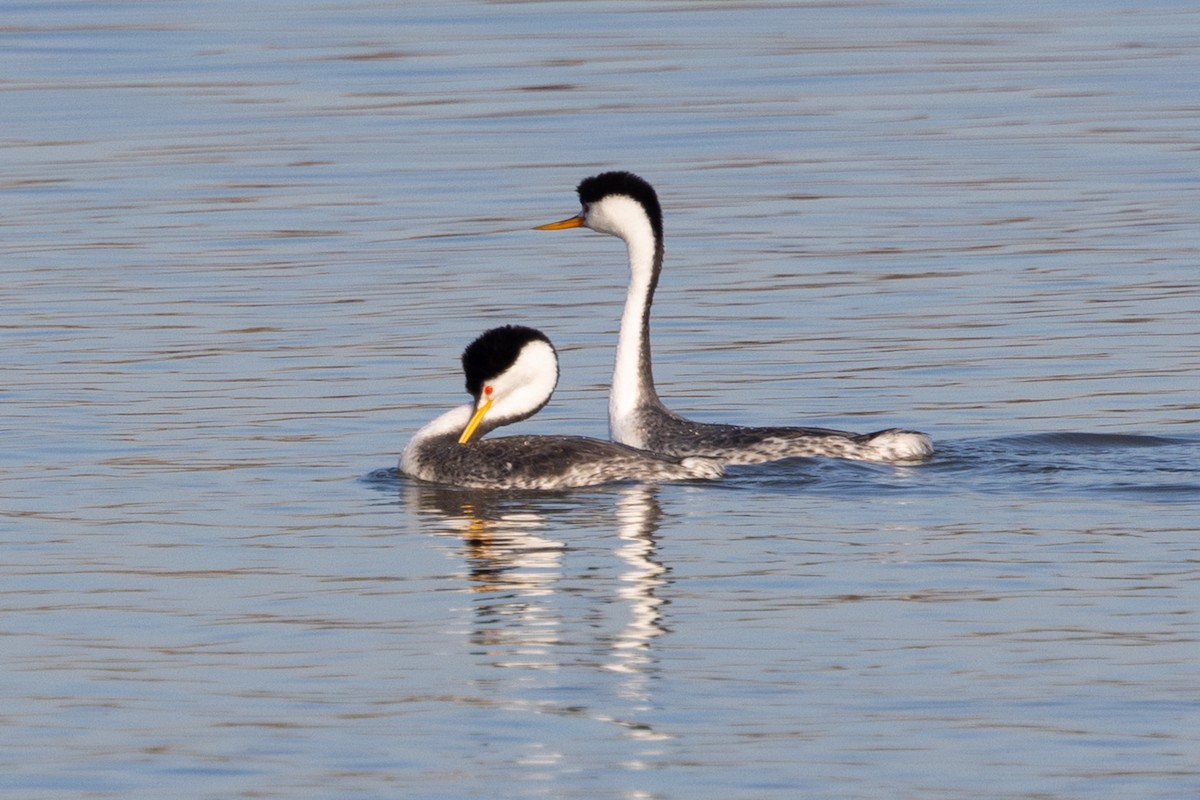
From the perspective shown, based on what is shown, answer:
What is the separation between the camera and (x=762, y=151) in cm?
2836

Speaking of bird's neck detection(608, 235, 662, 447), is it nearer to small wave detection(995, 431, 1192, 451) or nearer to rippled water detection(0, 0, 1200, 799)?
rippled water detection(0, 0, 1200, 799)

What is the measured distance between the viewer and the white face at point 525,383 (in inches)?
574

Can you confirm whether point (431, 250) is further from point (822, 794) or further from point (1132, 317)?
point (822, 794)

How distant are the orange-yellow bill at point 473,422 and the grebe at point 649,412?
95 cm

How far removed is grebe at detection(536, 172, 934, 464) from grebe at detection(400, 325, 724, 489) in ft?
1.17

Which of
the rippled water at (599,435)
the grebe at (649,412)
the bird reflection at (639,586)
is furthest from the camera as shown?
the grebe at (649,412)

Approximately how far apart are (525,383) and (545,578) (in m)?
3.27

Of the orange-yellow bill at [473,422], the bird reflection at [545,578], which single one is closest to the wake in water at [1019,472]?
the orange-yellow bill at [473,422]

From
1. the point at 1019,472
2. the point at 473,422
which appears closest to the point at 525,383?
the point at 473,422

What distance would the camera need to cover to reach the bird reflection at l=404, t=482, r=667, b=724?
10070 millimetres

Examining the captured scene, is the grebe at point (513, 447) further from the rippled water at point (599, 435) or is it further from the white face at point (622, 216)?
the white face at point (622, 216)

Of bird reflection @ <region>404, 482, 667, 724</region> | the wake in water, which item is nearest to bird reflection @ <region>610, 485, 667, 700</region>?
bird reflection @ <region>404, 482, 667, 724</region>

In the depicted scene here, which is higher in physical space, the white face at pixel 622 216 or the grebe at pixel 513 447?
the white face at pixel 622 216

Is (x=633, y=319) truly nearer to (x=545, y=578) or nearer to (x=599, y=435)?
(x=599, y=435)
